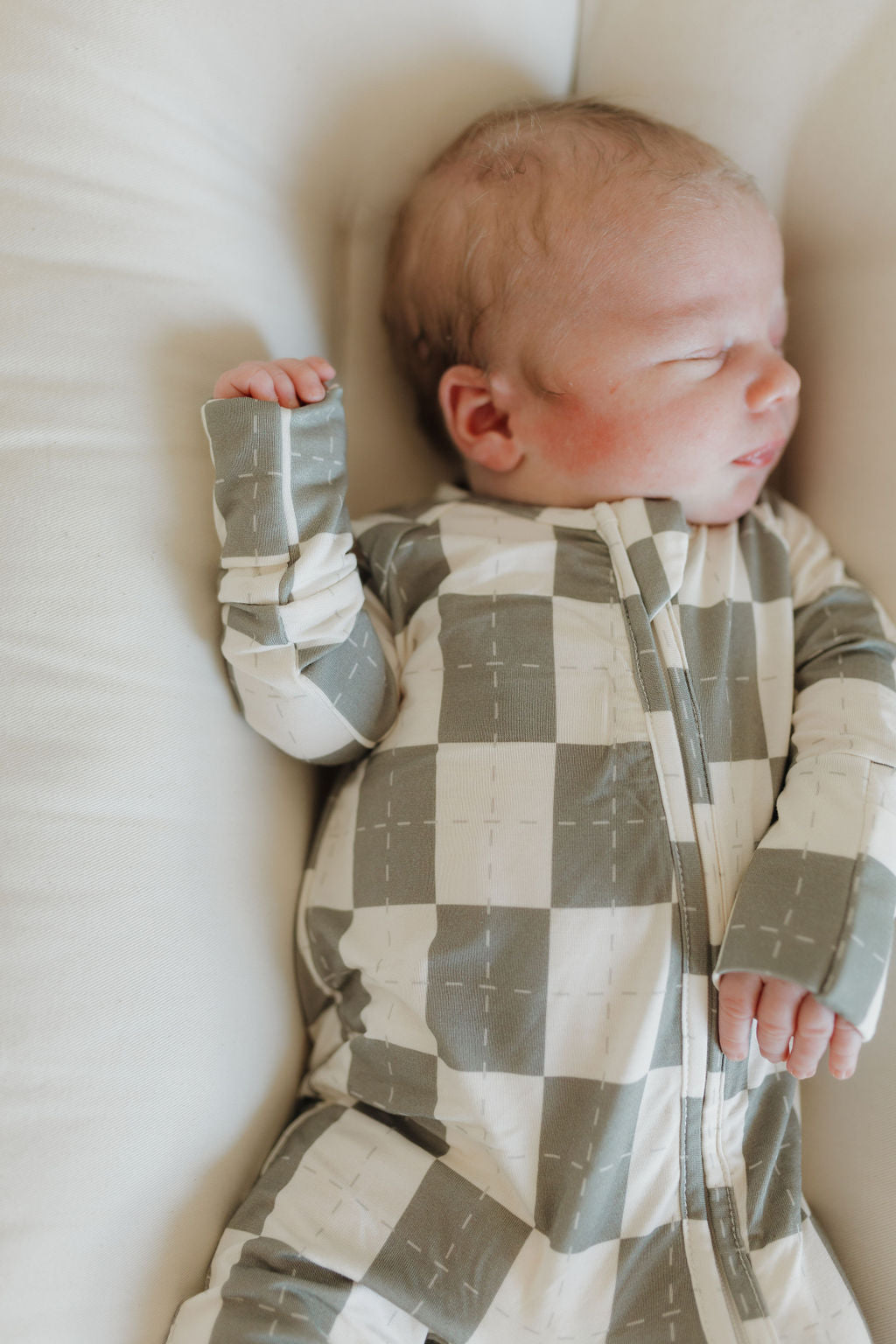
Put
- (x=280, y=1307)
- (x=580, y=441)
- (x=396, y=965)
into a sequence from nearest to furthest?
(x=280, y=1307) < (x=396, y=965) < (x=580, y=441)

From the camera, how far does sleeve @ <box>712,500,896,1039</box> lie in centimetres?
79

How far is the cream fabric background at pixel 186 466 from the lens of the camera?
80 cm

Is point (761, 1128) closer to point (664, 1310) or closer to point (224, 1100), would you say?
point (664, 1310)

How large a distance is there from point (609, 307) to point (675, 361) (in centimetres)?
8

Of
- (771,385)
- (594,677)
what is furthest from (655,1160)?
(771,385)

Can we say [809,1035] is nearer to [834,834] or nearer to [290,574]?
[834,834]

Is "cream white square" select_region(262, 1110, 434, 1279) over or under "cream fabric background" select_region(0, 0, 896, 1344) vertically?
under

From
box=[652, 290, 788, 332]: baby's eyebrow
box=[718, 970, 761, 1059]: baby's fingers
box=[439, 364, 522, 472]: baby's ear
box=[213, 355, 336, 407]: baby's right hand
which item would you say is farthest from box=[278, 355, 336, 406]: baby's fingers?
box=[718, 970, 761, 1059]: baby's fingers

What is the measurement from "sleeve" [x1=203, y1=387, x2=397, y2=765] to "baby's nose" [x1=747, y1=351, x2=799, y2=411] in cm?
41

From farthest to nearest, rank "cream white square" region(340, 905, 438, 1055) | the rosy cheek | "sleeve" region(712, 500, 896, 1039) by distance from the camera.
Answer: the rosy cheek, "cream white square" region(340, 905, 438, 1055), "sleeve" region(712, 500, 896, 1039)

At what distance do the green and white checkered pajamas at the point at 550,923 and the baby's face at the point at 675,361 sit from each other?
0.06 m

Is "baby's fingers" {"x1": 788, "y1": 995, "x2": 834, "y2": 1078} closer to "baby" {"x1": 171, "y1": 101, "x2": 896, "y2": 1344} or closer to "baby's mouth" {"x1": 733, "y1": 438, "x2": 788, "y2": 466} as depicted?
"baby" {"x1": 171, "y1": 101, "x2": 896, "y2": 1344}

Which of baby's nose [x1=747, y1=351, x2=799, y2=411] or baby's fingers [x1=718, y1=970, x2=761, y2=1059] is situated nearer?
baby's fingers [x1=718, y1=970, x2=761, y2=1059]

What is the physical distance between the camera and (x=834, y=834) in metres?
0.84
